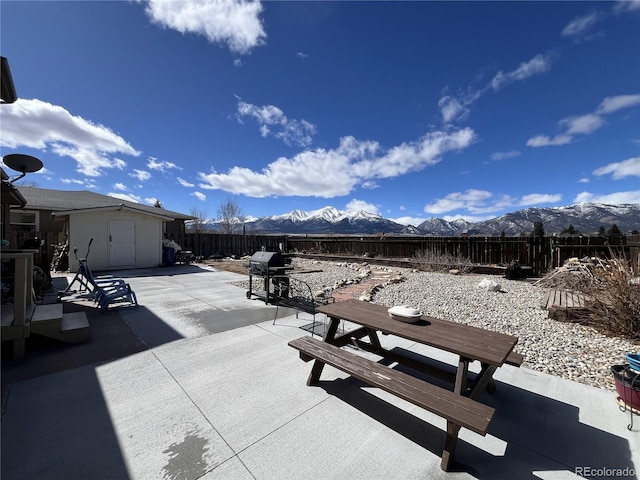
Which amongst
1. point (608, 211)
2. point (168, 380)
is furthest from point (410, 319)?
point (608, 211)

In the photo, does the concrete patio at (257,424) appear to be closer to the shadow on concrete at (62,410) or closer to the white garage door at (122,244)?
the shadow on concrete at (62,410)

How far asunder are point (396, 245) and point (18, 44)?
1337 cm

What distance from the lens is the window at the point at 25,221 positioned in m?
11.0

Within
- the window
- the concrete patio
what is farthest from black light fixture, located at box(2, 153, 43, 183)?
the window

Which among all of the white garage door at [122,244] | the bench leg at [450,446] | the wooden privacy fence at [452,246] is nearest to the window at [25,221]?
the white garage door at [122,244]

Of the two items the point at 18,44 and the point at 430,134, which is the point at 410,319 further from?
the point at 430,134

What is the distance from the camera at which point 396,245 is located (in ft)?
42.9

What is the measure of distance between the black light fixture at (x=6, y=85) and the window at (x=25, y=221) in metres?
12.4

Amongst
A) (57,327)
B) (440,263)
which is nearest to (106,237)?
(57,327)

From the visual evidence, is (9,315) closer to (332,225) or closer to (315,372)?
(315,372)

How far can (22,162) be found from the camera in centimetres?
442

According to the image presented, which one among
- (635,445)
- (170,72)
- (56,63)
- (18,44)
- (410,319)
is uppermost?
(170,72)

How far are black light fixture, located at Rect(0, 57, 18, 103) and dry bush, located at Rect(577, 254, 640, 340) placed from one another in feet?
26.2

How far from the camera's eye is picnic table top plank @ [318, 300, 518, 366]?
1913 millimetres
